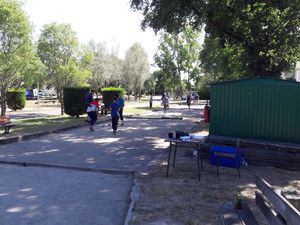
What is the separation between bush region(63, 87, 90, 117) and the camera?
2362cm

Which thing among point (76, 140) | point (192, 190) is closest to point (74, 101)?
point (76, 140)

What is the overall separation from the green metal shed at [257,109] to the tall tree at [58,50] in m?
18.8

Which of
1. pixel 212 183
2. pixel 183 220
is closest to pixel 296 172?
pixel 212 183

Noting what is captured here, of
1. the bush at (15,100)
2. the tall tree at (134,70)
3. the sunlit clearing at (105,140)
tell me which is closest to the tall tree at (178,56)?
the tall tree at (134,70)

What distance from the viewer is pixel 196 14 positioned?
1861 centimetres

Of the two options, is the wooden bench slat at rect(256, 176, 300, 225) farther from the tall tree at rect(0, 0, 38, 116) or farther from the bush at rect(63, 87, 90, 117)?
the bush at rect(63, 87, 90, 117)

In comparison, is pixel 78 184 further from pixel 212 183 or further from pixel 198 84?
pixel 198 84

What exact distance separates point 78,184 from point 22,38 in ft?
42.6

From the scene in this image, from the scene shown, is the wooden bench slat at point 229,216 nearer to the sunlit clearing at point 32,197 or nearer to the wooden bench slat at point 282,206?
the wooden bench slat at point 282,206

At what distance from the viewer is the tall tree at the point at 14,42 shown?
1802cm

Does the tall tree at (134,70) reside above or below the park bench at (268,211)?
above

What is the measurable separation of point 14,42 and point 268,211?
17207mm

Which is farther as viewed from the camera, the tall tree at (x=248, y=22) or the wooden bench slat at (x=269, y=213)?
the tall tree at (x=248, y=22)

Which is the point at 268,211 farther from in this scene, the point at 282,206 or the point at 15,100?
the point at 15,100
